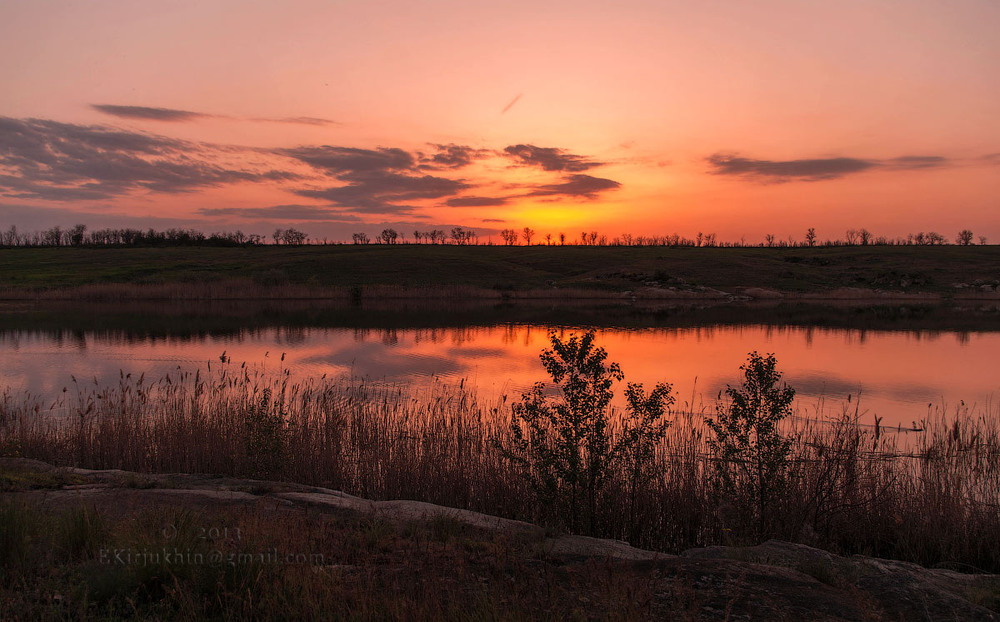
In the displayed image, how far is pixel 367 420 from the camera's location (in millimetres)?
12023

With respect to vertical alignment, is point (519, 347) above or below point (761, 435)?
below

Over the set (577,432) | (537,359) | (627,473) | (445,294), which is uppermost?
(445,294)

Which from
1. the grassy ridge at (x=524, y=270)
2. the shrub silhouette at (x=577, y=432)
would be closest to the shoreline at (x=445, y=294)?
the grassy ridge at (x=524, y=270)

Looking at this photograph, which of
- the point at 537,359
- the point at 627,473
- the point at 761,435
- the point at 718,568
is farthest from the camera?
the point at 537,359

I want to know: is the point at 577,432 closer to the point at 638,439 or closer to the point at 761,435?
the point at 638,439

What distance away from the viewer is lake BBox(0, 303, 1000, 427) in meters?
19.0

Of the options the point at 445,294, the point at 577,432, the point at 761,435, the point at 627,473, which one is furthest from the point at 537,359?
the point at 445,294

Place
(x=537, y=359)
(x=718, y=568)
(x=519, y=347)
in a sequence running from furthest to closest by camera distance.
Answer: (x=519, y=347) < (x=537, y=359) < (x=718, y=568)

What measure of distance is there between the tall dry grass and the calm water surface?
2.73 metres

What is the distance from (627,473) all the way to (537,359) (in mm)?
16157

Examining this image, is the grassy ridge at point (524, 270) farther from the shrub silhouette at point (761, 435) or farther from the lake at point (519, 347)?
the shrub silhouette at point (761, 435)

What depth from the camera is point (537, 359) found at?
2508 cm

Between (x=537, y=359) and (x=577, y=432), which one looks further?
(x=537, y=359)

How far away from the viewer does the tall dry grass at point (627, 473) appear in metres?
7.96
